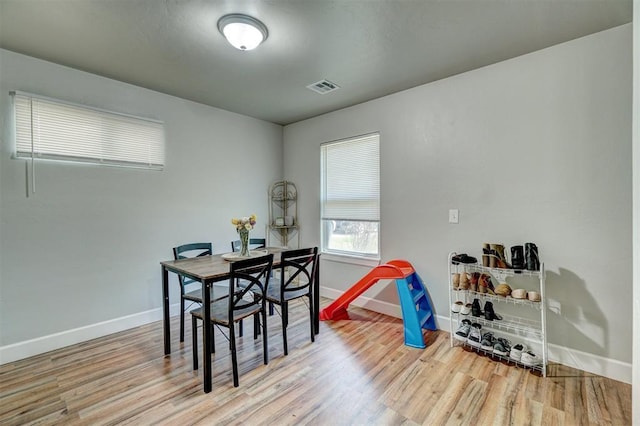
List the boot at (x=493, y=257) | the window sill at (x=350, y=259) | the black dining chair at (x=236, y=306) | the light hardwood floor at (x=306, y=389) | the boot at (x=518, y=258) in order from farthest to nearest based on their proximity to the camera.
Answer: the window sill at (x=350, y=259), the boot at (x=493, y=257), the boot at (x=518, y=258), the black dining chair at (x=236, y=306), the light hardwood floor at (x=306, y=389)

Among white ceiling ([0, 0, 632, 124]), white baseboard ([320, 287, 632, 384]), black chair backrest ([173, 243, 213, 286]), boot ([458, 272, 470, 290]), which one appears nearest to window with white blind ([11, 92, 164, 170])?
white ceiling ([0, 0, 632, 124])

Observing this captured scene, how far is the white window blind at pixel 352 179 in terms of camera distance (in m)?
3.54

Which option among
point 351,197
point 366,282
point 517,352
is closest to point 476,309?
point 517,352

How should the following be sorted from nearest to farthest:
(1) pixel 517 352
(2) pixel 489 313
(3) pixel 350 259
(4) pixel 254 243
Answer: (1) pixel 517 352, (2) pixel 489 313, (4) pixel 254 243, (3) pixel 350 259

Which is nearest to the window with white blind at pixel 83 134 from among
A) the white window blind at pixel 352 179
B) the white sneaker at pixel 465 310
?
the white window blind at pixel 352 179

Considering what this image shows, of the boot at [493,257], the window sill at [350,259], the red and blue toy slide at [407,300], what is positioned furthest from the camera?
the window sill at [350,259]

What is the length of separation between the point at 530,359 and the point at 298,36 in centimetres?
297

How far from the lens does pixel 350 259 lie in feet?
12.3

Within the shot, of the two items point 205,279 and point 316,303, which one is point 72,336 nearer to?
point 205,279

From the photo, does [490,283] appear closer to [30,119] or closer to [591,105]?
[591,105]

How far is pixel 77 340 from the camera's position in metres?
2.73

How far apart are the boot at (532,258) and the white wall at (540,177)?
220mm

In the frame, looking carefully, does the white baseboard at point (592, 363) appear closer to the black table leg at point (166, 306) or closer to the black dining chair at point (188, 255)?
the black dining chair at point (188, 255)

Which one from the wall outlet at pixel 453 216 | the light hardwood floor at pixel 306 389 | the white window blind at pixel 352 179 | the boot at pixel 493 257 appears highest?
the white window blind at pixel 352 179
